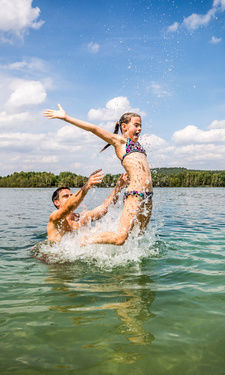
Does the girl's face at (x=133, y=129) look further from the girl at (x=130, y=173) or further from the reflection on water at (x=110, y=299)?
the reflection on water at (x=110, y=299)

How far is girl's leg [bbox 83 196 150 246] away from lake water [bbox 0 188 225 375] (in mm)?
629

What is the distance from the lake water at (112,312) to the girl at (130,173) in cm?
77

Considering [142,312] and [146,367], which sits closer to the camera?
[146,367]

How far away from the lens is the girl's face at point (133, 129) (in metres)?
6.07

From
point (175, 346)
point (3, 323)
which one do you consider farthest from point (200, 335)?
point (3, 323)

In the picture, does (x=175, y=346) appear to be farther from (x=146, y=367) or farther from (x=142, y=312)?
(x=142, y=312)

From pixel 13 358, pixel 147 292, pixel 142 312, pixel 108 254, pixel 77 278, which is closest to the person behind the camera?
pixel 13 358

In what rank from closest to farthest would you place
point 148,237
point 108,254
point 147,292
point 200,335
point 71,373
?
point 71,373
point 200,335
point 147,292
point 108,254
point 148,237

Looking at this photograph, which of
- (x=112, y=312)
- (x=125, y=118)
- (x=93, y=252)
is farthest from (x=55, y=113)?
(x=112, y=312)

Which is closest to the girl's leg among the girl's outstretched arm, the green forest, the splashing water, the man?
the splashing water

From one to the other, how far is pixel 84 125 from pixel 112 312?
3.37 meters

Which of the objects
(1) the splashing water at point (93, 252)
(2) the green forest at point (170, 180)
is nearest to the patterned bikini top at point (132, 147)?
(1) the splashing water at point (93, 252)

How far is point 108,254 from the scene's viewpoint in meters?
6.99

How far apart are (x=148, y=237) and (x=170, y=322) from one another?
6070mm
